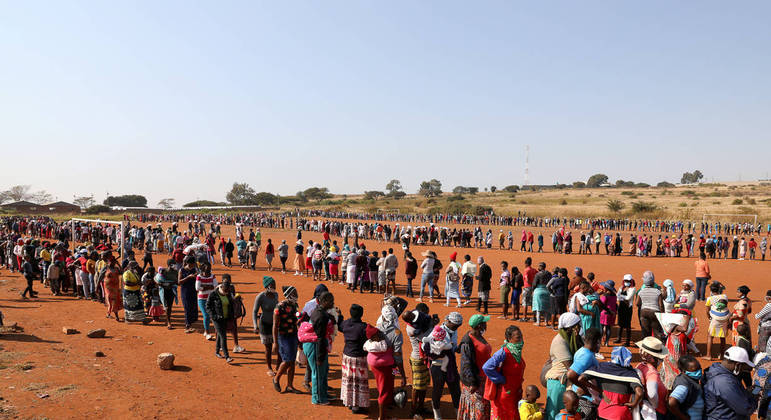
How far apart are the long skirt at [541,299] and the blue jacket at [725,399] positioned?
603cm

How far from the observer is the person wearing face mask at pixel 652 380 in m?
4.07

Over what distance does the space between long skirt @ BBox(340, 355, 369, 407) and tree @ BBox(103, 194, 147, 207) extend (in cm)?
13403

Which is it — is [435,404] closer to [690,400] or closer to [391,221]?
[690,400]

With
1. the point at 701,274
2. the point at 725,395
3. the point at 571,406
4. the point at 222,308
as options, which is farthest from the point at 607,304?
the point at 222,308

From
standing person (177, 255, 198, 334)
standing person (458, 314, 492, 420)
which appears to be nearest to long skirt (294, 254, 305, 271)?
standing person (177, 255, 198, 334)

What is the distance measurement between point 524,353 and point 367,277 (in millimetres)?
6896

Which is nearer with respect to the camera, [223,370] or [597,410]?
[597,410]

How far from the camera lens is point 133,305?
10797mm

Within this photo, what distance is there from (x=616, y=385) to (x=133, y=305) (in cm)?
1063

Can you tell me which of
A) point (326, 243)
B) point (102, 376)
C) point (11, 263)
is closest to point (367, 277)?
point (326, 243)

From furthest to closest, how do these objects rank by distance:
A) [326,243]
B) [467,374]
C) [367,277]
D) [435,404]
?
[326,243] < [367,277] < [435,404] < [467,374]

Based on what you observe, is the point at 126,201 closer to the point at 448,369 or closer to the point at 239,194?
the point at 239,194

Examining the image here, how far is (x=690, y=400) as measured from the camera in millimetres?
4188

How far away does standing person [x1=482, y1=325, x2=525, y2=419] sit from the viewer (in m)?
4.71
